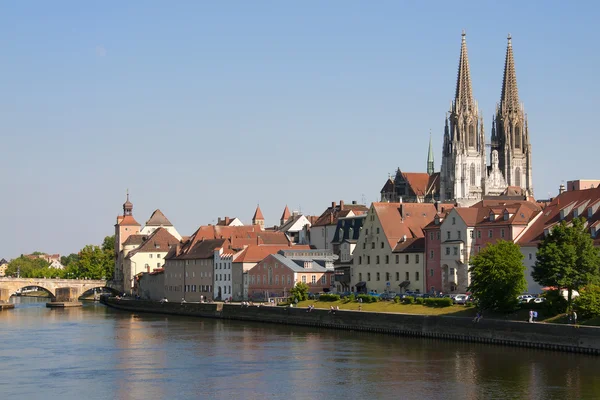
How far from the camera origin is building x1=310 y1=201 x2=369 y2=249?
146 m

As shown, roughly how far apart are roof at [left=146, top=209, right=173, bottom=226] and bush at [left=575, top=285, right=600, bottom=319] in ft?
437

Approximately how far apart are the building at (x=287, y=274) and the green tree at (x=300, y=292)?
26.4ft

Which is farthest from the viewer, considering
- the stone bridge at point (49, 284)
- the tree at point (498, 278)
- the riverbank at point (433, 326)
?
the stone bridge at point (49, 284)

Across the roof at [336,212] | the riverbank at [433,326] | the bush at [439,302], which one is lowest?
the riverbank at [433,326]

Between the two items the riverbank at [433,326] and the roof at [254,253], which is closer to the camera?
the riverbank at [433,326]

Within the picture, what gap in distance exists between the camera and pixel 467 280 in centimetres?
10194

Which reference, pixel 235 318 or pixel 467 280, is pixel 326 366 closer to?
pixel 467 280

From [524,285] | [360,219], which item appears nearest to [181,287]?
[360,219]

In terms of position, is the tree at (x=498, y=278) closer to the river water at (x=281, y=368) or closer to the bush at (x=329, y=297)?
the river water at (x=281, y=368)

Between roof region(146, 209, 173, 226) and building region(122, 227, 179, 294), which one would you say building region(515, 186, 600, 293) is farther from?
roof region(146, 209, 173, 226)

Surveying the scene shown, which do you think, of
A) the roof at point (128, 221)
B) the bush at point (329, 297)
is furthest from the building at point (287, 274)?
the roof at point (128, 221)

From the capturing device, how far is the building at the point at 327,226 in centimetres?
14575

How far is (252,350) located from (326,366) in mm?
11750

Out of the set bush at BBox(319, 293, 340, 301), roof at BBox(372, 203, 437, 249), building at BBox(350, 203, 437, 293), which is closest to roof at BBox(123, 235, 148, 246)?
building at BBox(350, 203, 437, 293)
